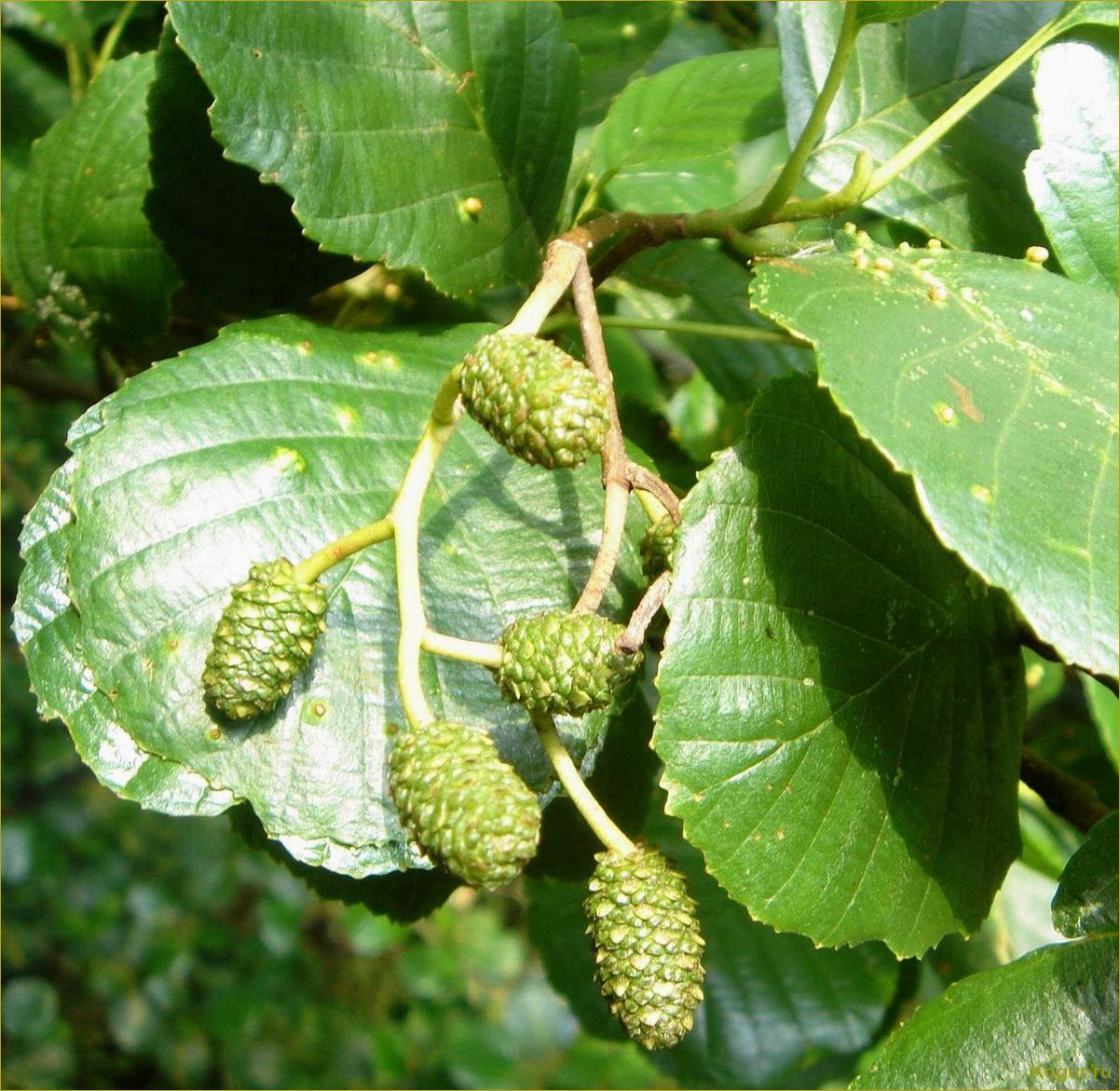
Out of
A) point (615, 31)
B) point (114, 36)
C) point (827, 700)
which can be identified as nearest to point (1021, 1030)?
point (827, 700)

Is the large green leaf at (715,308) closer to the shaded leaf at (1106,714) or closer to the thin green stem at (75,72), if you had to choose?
the shaded leaf at (1106,714)

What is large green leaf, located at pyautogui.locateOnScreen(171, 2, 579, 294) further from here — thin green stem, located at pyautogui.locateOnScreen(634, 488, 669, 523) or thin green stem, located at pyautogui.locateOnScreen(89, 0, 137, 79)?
thin green stem, located at pyautogui.locateOnScreen(89, 0, 137, 79)

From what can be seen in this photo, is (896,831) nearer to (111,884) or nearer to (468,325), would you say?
(468,325)

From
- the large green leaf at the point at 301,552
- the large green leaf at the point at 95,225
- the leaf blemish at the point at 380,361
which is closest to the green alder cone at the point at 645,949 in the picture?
the large green leaf at the point at 301,552

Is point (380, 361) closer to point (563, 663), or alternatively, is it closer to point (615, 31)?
point (563, 663)

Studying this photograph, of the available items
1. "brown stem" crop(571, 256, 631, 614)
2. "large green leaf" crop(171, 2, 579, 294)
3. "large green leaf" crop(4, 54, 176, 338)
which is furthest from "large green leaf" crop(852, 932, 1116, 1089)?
"large green leaf" crop(4, 54, 176, 338)

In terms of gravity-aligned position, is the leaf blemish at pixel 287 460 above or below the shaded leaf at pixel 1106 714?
above
